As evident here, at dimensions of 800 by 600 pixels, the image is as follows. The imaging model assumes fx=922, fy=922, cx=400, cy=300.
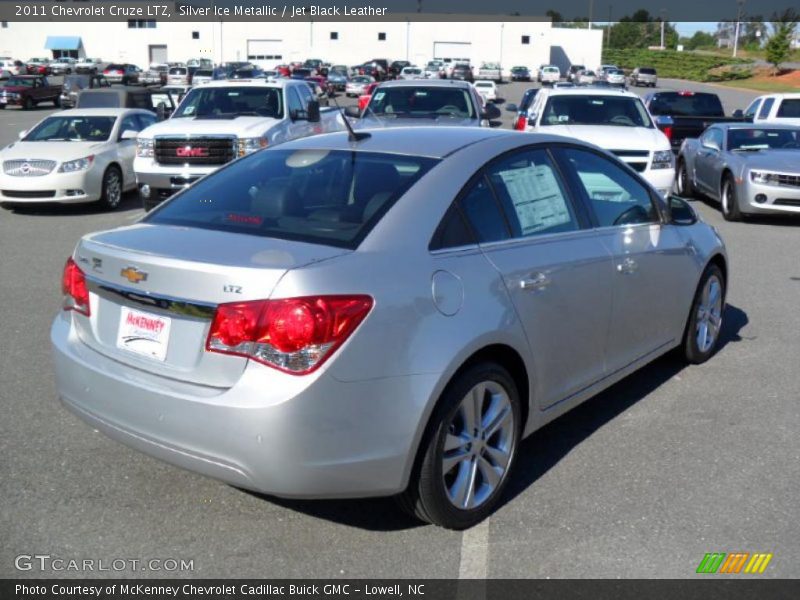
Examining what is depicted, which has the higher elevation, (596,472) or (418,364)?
(418,364)

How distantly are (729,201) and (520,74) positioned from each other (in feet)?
242

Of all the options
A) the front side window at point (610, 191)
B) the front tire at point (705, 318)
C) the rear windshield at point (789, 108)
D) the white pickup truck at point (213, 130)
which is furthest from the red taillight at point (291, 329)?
the rear windshield at point (789, 108)

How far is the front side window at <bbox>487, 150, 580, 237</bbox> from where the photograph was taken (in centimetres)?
439

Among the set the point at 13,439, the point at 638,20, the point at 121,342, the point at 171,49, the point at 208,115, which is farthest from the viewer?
the point at 638,20

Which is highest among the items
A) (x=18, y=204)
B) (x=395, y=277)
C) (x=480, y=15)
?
(x=480, y=15)

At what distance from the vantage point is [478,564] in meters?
3.73

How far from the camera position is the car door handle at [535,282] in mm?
4203

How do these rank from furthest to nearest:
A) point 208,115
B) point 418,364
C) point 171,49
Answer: point 171,49, point 208,115, point 418,364

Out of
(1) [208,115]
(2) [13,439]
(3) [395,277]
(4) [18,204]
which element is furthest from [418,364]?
(4) [18,204]

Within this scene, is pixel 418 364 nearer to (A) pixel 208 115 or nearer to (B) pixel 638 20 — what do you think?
(A) pixel 208 115

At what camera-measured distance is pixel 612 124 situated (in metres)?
14.4

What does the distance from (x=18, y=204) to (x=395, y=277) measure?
1282 cm

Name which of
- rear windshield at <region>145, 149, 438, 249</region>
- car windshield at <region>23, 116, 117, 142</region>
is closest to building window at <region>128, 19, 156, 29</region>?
car windshield at <region>23, 116, 117, 142</region>

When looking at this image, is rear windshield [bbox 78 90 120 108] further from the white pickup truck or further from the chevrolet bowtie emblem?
the chevrolet bowtie emblem
